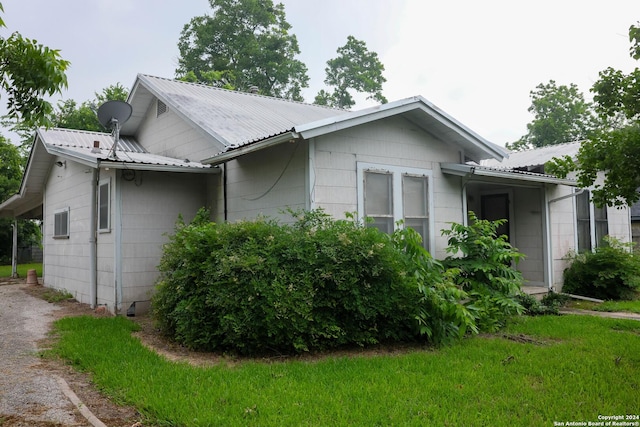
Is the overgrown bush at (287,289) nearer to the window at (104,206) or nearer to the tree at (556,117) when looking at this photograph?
the window at (104,206)

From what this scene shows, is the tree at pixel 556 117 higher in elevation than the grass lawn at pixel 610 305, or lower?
higher

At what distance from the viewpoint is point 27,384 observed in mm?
4988

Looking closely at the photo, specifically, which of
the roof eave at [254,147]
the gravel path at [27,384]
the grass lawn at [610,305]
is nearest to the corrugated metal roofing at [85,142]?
the roof eave at [254,147]

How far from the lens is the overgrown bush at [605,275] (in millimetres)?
10586

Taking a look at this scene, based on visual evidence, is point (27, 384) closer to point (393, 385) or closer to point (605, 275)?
point (393, 385)

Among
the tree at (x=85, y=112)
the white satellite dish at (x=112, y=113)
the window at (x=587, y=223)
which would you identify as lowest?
the window at (x=587, y=223)

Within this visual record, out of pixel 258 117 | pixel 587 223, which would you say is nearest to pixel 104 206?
pixel 258 117

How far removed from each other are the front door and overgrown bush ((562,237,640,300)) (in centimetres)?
162

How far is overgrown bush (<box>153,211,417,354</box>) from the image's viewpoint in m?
5.75

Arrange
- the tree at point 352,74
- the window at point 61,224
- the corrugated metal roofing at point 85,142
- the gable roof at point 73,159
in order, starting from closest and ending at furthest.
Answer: the gable roof at point 73,159 → the corrugated metal roofing at point 85,142 → the window at point 61,224 → the tree at point 352,74

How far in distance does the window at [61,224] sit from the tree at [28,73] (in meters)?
8.47

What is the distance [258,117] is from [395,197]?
3.98m

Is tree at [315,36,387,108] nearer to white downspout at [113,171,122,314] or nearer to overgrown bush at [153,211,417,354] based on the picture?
white downspout at [113,171,122,314]

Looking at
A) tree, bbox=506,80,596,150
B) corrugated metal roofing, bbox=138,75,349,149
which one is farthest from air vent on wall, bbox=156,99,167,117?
tree, bbox=506,80,596,150
